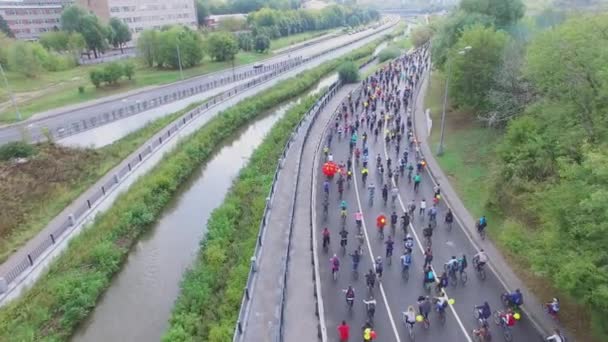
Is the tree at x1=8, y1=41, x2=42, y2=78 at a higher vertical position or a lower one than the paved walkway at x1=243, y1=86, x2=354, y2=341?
higher

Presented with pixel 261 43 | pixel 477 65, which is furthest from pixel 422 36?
pixel 477 65

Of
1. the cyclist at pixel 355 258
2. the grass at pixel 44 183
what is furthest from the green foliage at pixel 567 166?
the grass at pixel 44 183

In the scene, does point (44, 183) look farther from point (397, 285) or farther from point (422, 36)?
point (422, 36)

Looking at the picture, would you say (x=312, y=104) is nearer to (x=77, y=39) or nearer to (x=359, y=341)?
(x=359, y=341)

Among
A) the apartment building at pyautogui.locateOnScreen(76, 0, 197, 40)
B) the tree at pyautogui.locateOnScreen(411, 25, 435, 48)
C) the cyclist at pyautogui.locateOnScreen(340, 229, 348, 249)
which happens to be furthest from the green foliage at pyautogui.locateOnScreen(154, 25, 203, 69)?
the cyclist at pyautogui.locateOnScreen(340, 229, 348, 249)

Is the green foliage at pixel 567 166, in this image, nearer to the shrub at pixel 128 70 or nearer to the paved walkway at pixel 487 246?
the paved walkway at pixel 487 246

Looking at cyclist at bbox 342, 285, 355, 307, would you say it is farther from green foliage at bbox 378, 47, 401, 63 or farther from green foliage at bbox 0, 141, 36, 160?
green foliage at bbox 378, 47, 401, 63

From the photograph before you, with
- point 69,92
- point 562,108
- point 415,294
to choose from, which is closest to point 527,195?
point 562,108
